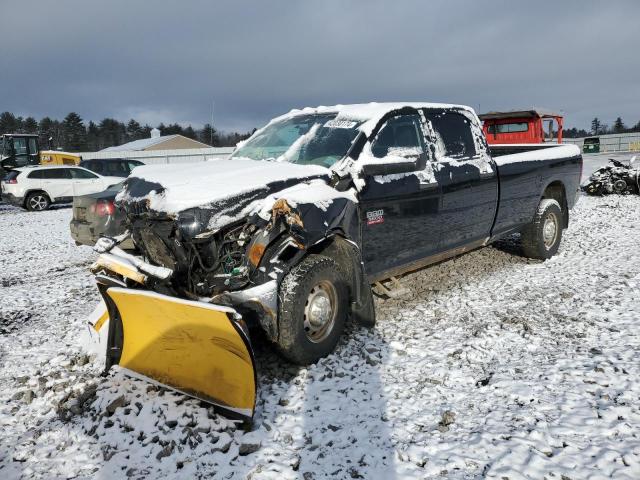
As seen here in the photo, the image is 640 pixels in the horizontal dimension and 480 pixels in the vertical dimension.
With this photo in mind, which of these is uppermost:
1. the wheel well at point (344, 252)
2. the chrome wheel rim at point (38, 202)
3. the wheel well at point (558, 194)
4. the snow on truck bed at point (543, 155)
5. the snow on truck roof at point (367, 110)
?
the snow on truck roof at point (367, 110)

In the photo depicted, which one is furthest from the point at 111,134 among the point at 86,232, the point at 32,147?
the point at 86,232

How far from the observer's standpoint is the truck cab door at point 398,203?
3.79m

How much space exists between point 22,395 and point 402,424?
2.65 meters

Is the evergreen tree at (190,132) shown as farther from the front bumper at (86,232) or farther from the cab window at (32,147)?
the front bumper at (86,232)

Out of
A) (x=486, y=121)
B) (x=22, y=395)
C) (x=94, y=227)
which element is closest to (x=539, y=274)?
(x=22, y=395)

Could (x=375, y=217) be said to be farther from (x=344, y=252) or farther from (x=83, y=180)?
(x=83, y=180)

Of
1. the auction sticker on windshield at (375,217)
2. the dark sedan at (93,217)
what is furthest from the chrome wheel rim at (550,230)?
the dark sedan at (93,217)

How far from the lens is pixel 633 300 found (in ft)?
14.8

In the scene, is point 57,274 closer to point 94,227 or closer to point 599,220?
point 94,227

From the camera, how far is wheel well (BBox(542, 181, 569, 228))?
6253 millimetres

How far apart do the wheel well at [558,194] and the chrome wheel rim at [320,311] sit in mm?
4121

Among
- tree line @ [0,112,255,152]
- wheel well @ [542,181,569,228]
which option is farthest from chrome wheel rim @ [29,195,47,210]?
tree line @ [0,112,255,152]

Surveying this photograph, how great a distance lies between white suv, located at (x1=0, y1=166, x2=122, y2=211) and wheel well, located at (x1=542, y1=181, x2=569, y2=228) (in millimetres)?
13315

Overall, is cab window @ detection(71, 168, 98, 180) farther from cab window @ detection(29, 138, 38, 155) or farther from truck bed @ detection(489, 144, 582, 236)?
truck bed @ detection(489, 144, 582, 236)
